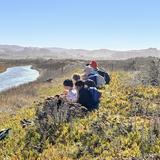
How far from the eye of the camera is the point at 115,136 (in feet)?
44.5

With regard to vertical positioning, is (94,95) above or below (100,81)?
above

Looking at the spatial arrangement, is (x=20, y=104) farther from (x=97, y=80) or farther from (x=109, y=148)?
(x=109, y=148)

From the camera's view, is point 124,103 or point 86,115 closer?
point 86,115

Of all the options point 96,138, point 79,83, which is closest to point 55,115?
point 96,138

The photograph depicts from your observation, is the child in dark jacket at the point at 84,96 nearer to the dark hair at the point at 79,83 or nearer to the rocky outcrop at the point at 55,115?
the dark hair at the point at 79,83

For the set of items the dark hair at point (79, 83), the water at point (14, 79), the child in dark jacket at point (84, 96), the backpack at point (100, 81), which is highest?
the dark hair at point (79, 83)

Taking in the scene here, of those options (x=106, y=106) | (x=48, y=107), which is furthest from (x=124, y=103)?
(x=48, y=107)

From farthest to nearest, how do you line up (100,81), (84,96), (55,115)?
(100,81) < (84,96) < (55,115)

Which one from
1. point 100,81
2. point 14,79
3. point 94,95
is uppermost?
point 94,95

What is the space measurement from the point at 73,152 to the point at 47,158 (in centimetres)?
88

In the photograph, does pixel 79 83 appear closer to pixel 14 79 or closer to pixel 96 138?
pixel 96 138

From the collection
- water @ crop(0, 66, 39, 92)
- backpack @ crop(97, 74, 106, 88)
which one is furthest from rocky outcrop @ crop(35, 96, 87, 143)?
water @ crop(0, 66, 39, 92)

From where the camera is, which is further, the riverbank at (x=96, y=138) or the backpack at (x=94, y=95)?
the backpack at (x=94, y=95)

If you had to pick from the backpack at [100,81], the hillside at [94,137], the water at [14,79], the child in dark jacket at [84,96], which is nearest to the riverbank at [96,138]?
the hillside at [94,137]
